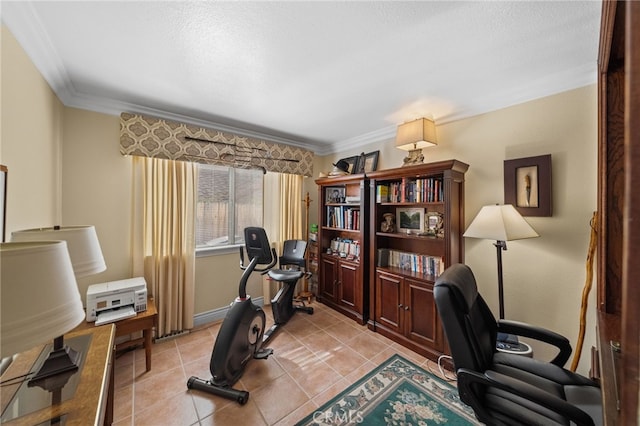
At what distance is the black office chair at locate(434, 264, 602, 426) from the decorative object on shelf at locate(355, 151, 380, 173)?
205 centimetres

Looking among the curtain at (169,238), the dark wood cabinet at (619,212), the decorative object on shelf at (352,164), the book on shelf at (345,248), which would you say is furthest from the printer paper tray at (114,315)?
the decorative object on shelf at (352,164)

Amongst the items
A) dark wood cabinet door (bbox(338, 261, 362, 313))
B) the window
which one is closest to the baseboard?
the window

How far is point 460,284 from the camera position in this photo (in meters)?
1.30

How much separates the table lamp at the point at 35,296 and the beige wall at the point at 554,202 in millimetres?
2822

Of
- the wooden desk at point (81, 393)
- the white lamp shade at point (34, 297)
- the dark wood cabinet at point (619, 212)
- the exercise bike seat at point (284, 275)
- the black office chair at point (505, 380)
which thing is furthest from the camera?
the exercise bike seat at point (284, 275)

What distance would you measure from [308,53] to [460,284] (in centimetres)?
175

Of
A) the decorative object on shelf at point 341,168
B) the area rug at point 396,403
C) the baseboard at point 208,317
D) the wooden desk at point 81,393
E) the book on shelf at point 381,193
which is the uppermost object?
the decorative object on shelf at point 341,168

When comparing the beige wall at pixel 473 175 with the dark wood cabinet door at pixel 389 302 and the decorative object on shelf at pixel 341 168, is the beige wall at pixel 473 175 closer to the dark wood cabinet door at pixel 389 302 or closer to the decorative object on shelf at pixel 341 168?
the dark wood cabinet door at pixel 389 302

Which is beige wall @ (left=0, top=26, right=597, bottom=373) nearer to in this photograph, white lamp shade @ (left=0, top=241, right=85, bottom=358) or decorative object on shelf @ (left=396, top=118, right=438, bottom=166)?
decorative object on shelf @ (left=396, top=118, right=438, bottom=166)

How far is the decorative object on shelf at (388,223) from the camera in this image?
2.88m

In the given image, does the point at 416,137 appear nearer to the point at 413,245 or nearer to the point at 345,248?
the point at 413,245

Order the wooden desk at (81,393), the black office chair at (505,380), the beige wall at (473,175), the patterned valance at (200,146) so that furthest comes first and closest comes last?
the patterned valance at (200,146) < the beige wall at (473,175) < the black office chair at (505,380) < the wooden desk at (81,393)

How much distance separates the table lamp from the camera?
603 millimetres

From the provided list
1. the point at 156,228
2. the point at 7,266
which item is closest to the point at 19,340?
the point at 7,266
